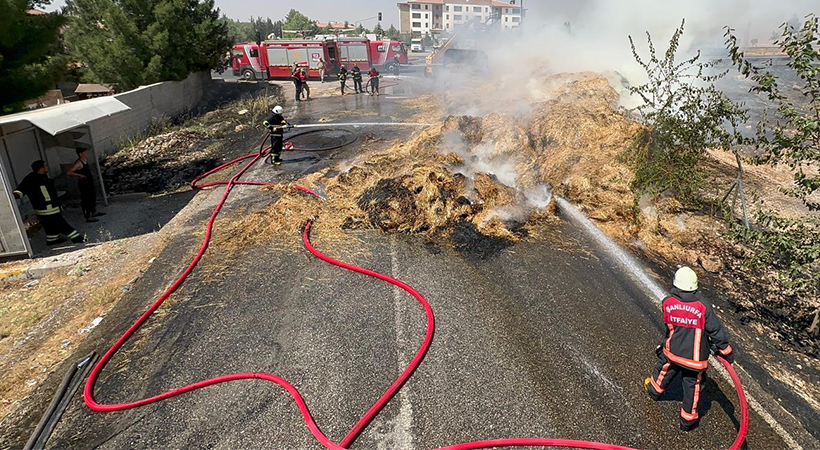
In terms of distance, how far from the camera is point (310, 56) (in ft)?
98.5

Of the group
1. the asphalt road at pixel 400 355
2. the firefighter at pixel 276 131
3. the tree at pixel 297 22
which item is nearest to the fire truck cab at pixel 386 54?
the firefighter at pixel 276 131

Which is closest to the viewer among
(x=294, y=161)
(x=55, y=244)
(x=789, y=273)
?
(x=789, y=273)

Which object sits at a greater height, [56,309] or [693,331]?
[693,331]

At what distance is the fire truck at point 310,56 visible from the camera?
30.0m

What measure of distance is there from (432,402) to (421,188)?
15.8ft

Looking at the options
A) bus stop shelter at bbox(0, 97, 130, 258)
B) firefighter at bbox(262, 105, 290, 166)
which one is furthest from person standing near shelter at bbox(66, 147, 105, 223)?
firefighter at bbox(262, 105, 290, 166)

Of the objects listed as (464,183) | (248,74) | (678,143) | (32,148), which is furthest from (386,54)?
(678,143)

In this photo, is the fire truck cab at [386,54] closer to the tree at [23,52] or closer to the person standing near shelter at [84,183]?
the tree at [23,52]

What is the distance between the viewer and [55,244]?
805 cm

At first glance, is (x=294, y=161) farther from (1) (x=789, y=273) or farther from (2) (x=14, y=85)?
(1) (x=789, y=273)

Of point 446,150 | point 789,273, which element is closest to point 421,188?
point 446,150

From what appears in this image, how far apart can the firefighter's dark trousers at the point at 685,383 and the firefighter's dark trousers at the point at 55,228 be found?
30.2 feet

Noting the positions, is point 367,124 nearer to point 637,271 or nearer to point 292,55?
point 637,271

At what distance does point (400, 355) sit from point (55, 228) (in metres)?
6.92
